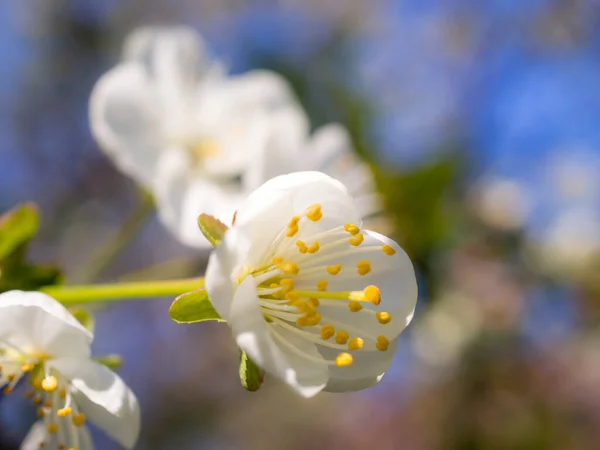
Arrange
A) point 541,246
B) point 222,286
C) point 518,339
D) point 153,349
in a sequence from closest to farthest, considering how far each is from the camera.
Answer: point 222,286 → point 541,246 → point 518,339 → point 153,349

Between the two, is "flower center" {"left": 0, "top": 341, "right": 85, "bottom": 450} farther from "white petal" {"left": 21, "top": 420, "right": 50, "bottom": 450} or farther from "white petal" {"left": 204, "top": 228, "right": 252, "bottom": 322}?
"white petal" {"left": 204, "top": 228, "right": 252, "bottom": 322}

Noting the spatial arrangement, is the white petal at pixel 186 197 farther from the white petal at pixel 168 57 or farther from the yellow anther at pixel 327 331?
the yellow anther at pixel 327 331

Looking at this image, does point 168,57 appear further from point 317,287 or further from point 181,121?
point 317,287

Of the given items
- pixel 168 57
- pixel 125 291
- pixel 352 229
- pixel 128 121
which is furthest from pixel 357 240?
pixel 168 57

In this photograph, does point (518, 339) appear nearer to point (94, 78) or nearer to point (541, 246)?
point (541, 246)

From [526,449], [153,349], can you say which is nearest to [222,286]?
[526,449]

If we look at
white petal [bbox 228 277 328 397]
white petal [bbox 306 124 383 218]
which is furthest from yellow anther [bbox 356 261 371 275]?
white petal [bbox 306 124 383 218]

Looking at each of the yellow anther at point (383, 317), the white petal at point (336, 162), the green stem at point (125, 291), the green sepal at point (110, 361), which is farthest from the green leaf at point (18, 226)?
the white petal at point (336, 162)
